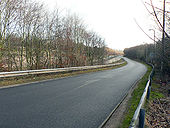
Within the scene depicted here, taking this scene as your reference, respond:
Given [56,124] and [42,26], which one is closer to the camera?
[56,124]

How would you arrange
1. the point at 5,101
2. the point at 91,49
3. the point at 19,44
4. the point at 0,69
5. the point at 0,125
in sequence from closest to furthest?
the point at 0,125 → the point at 5,101 → the point at 0,69 → the point at 19,44 → the point at 91,49

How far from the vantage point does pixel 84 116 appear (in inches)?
177

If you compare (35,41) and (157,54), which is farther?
(35,41)

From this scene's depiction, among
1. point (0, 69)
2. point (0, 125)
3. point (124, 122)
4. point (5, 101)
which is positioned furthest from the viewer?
point (0, 69)

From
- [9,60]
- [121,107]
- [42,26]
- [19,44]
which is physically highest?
[42,26]

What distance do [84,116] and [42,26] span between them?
14.7 metres

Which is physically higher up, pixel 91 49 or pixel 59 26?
pixel 59 26

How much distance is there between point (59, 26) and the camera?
18.7 metres

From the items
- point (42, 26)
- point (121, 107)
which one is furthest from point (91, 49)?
point (121, 107)

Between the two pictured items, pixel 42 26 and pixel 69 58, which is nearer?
pixel 42 26

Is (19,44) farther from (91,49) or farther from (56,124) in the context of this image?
(91,49)

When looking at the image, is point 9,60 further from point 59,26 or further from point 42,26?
point 59,26

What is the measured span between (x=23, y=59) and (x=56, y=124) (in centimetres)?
1281

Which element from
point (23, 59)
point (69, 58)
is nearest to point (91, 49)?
point (69, 58)
